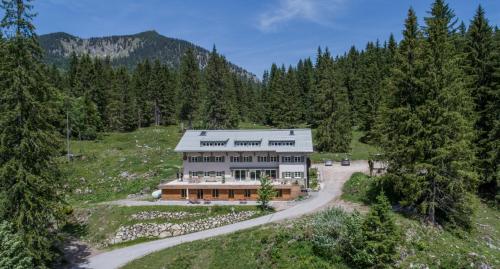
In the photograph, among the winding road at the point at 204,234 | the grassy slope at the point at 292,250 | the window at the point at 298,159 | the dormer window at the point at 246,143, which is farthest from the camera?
the dormer window at the point at 246,143

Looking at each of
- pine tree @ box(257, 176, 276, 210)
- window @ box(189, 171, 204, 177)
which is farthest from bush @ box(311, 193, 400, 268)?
window @ box(189, 171, 204, 177)

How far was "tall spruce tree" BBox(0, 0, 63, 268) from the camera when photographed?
2441cm

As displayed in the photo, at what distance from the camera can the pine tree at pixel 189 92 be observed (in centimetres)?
8175

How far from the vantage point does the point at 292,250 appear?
1088 inches

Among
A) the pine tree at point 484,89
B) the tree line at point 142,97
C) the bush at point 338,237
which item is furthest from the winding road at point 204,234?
the tree line at point 142,97

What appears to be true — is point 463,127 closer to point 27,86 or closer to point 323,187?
point 323,187

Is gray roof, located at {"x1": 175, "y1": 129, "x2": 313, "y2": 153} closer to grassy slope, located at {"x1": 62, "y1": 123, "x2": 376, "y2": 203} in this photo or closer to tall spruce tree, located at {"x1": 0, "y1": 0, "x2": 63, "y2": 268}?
grassy slope, located at {"x1": 62, "y1": 123, "x2": 376, "y2": 203}

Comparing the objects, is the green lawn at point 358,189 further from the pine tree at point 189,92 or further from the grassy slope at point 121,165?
the pine tree at point 189,92

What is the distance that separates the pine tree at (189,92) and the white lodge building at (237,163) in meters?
34.9

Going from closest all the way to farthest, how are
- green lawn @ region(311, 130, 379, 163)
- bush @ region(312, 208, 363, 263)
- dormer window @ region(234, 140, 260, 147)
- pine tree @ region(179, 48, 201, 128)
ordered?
bush @ region(312, 208, 363, 263) < dormer window @ region(234, 140, 260, 147) < green lawn @ region(311, 130, 379, 163) < pine tree @ region(179, 48, 201, 128)

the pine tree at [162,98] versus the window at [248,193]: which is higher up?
the pine tree at [162,98]

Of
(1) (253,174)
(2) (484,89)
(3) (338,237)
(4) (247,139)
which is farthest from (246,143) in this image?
(2) (484,89)

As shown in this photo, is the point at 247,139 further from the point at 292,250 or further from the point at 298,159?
the point at 292,250

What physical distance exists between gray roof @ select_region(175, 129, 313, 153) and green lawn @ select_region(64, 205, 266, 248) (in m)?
9.02
